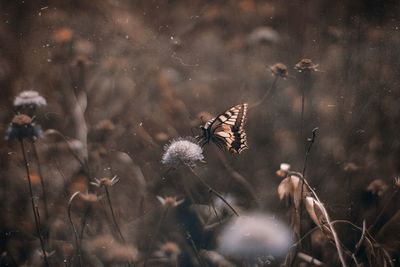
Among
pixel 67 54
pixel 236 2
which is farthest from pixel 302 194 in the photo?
pixel 67 54

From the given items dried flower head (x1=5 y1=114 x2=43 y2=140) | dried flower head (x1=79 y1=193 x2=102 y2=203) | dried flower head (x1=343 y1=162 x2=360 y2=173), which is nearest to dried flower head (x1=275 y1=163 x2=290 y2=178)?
dried flower head (x1=343 y1=162 x2=360 y2=173)

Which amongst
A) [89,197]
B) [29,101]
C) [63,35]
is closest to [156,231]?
[89,197]

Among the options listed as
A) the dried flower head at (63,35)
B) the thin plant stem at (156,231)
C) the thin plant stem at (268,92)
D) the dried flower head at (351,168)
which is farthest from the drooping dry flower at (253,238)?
the dried flower head at (63,35)

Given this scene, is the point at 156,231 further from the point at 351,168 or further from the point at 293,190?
the point at 351,168

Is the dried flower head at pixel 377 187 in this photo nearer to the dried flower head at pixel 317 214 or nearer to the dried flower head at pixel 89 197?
the dried flower head at pixel 317 214

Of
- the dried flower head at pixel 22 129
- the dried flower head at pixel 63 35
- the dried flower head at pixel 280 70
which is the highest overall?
the dried flower head at pixel 63 35

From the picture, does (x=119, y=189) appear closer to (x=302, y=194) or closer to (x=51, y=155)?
(x=51, y=155)

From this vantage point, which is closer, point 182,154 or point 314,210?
point 314,210
